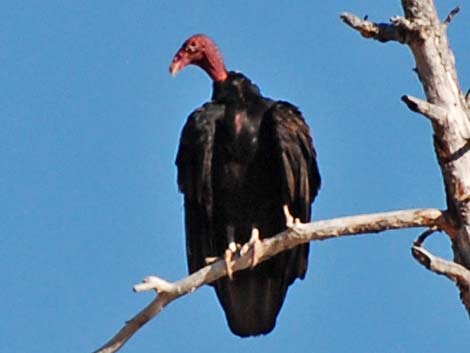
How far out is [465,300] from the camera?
6.99 meters

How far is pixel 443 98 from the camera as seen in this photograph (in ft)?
23.5

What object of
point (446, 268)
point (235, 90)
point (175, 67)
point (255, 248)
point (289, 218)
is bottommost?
point (446, 268)

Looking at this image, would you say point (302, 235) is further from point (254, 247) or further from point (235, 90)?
point (235, 90)

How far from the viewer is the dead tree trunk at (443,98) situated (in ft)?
23.2

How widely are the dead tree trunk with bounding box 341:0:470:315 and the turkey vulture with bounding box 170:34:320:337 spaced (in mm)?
1219

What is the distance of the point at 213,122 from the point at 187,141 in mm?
183

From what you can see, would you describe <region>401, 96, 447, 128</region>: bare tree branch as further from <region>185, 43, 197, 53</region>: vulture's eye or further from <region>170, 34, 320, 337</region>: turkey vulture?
<region>185, 43, 197, 53</region>: vulture's eye

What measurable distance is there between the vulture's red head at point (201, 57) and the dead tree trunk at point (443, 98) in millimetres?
1946

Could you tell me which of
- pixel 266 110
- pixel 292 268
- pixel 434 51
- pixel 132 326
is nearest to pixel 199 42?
pixel 266 110

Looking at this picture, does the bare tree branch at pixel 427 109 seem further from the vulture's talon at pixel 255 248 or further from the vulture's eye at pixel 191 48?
the vulture's eye at pixel 191 48

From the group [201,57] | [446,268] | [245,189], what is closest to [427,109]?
[446,268]

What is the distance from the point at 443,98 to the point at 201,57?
2.33 meters

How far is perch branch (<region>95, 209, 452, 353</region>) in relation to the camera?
6.72 meters

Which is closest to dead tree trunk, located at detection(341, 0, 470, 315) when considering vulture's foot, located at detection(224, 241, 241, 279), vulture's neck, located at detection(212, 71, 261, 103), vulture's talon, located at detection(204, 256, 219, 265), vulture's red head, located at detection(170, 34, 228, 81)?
vulture's foot, located at detection(224, 241, 241, 279)
